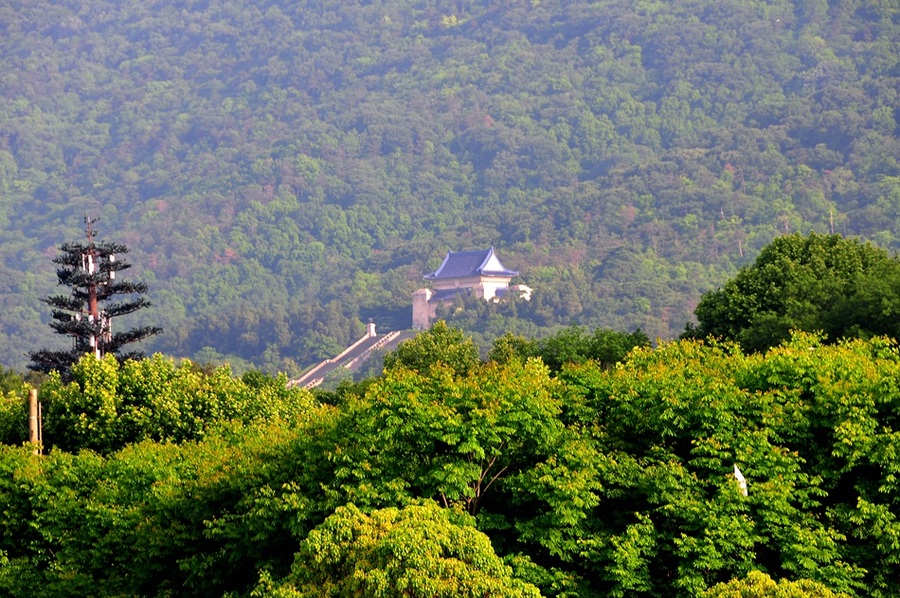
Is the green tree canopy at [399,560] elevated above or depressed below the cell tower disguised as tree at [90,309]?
below

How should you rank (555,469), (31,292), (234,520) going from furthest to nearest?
(31,292) → (234,520) → (555,469)

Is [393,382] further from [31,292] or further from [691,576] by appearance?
[31,292]

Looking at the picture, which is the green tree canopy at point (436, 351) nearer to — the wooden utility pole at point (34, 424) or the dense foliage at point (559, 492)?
the wooden utility pole at point (34, 424)

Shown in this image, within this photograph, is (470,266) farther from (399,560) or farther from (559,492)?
(399,560)

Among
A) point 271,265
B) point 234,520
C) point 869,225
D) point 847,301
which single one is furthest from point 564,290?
point 234,520

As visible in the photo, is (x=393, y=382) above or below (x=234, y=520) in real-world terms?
above

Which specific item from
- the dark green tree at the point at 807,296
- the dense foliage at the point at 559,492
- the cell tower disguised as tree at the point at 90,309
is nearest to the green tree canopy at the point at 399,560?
the dense foliage at the point at 559,492

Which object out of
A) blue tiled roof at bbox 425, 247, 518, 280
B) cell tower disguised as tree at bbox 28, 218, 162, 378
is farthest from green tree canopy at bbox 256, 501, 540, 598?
→ blue tiled roof at bbox 425, 247, 518, 280

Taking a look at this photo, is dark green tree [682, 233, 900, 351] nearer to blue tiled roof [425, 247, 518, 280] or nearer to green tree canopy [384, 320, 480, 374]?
green tree canopy [384, 320, 480, 374]
